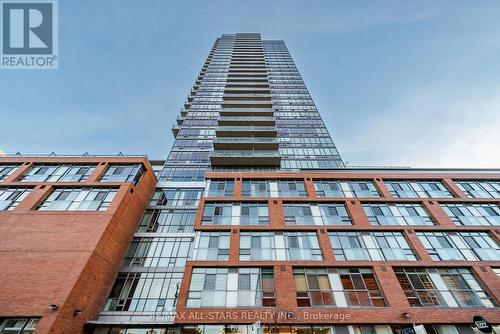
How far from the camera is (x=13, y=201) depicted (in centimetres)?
1900

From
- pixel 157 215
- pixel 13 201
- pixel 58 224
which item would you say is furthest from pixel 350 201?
pixel 13 201

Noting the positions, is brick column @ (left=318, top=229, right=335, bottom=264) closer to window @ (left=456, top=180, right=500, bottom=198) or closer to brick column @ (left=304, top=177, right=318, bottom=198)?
brick column @ (left=304, top=177, right=318, bottom=198)

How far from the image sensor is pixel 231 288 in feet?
49.5

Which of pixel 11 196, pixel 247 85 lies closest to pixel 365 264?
pixel 11 196

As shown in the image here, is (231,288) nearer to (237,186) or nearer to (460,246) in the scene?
(237,186)

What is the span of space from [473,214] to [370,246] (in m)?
10.3

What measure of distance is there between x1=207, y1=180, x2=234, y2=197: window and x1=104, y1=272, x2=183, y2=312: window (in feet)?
23.8

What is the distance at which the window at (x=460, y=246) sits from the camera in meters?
16.7

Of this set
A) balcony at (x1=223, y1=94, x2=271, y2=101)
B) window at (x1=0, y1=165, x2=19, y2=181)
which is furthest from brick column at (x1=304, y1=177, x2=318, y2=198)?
window at (x1=0, y1=165, x2=19, y2=181)

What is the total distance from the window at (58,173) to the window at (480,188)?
116 feet

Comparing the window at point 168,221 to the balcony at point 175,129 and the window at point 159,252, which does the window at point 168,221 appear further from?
the balcony at point 175,129

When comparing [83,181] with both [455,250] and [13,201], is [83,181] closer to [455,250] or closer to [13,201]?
[13,201]

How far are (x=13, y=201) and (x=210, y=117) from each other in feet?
102

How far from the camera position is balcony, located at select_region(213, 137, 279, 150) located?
1355 inches
